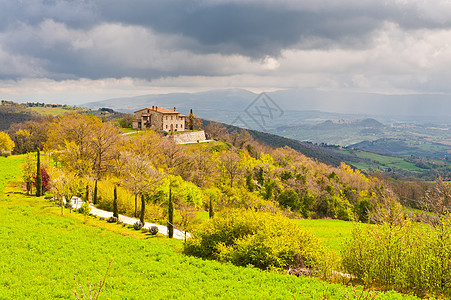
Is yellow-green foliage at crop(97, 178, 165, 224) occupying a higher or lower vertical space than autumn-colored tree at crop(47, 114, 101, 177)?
lower

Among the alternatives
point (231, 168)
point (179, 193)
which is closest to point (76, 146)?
point (179, 193)

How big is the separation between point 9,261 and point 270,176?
55.3 m

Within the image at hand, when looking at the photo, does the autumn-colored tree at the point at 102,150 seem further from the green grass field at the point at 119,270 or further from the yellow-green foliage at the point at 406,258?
the yellow-green foliage at the point at 406,258

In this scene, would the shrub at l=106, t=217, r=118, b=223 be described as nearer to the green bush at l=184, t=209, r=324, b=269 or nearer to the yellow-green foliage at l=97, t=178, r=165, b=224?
the yellow-green foliage at l=97, t=178, r=165, b=224

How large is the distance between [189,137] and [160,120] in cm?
1147

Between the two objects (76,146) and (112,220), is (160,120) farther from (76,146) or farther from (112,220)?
(112,220)

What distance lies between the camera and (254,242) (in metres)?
17.7

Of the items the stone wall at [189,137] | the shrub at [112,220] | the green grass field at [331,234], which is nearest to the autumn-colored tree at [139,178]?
the shrub at [112,220]

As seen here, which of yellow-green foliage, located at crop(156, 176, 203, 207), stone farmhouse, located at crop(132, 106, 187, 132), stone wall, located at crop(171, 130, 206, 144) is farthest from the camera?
stone farmhouse, located at crop(132, 106, 187, 132)

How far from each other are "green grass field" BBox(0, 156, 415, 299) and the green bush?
4.46 ft

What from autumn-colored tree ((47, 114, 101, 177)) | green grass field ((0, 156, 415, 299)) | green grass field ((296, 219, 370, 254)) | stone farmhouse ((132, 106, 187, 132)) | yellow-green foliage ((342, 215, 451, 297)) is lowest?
green grass field ((296, 219, 370, 254))

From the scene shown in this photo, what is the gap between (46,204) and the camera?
1268 inches

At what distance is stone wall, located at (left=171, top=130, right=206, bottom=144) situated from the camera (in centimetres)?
8566

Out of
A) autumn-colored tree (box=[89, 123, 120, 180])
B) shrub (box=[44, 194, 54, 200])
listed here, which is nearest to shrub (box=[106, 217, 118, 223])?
shrub (box=[44, 194, 54, 200])
